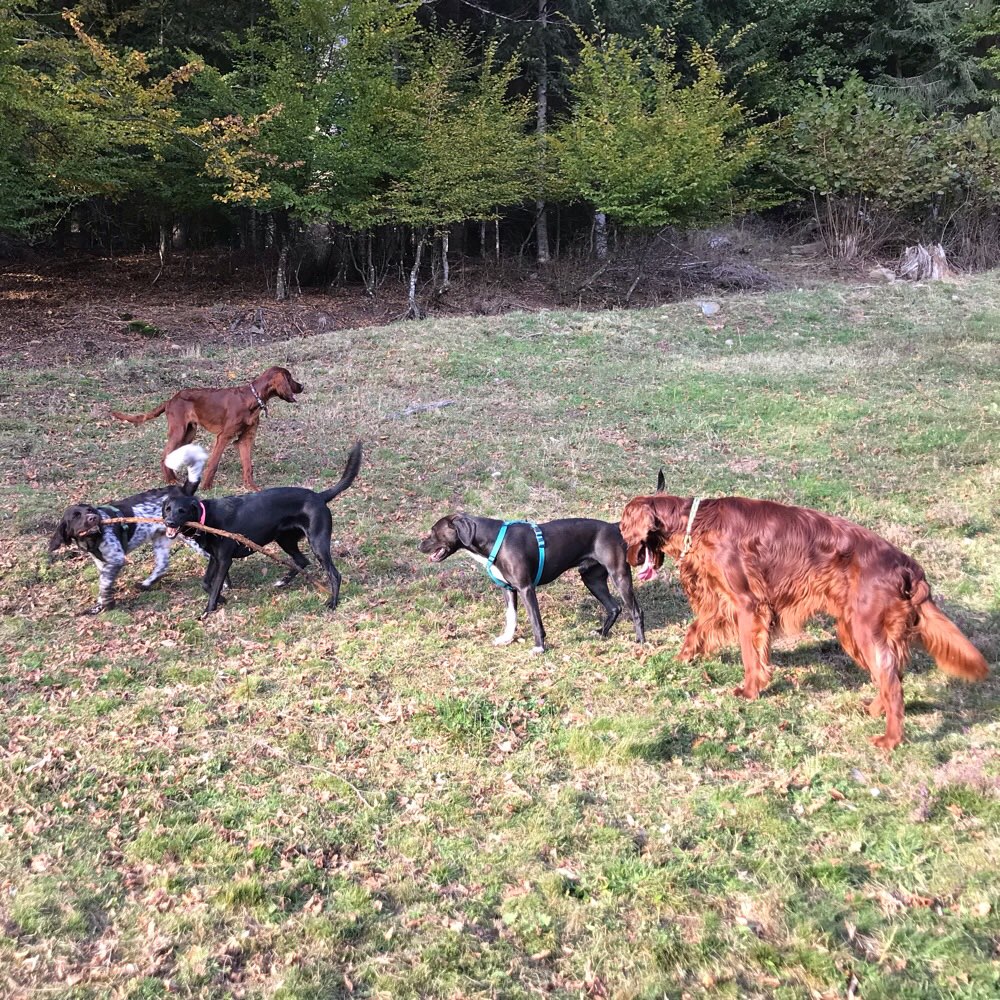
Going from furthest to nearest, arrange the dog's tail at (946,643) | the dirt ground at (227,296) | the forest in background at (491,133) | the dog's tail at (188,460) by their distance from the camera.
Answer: the forest in background at (491,133), the dirt ground at (227,296), the dog's tail at (188,460), the dog's tail at (946,643)

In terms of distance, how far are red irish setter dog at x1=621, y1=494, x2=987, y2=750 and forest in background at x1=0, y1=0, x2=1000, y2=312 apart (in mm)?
12825

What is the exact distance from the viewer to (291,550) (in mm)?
7016

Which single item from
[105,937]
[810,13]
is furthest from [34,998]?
[810,13]

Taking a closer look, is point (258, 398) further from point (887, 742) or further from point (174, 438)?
point (887, 742)

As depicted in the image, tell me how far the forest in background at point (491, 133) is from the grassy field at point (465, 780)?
37.3ft

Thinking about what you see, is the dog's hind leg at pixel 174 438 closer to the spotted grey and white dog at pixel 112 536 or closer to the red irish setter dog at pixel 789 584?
the spotted grey and white dog at pixel 112 536

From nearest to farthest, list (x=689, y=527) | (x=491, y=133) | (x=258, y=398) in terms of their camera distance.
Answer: (x=689, y=527) < (x=258, y=398) < (x=491, y=133)

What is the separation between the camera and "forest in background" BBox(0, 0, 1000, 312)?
19.2 metres

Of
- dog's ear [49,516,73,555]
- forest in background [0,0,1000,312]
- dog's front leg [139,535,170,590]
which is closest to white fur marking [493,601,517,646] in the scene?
dog's front leg [139,535,170,590]

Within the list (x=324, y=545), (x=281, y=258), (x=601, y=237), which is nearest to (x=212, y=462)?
(x=324, y=545)

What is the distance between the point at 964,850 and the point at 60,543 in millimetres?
6271

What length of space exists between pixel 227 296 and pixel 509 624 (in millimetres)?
18431

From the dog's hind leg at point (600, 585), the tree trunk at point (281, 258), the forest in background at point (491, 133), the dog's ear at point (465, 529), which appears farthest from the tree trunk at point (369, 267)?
the dog's hind leg at point (600, 585)

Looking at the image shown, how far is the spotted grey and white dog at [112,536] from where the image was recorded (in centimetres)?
625
